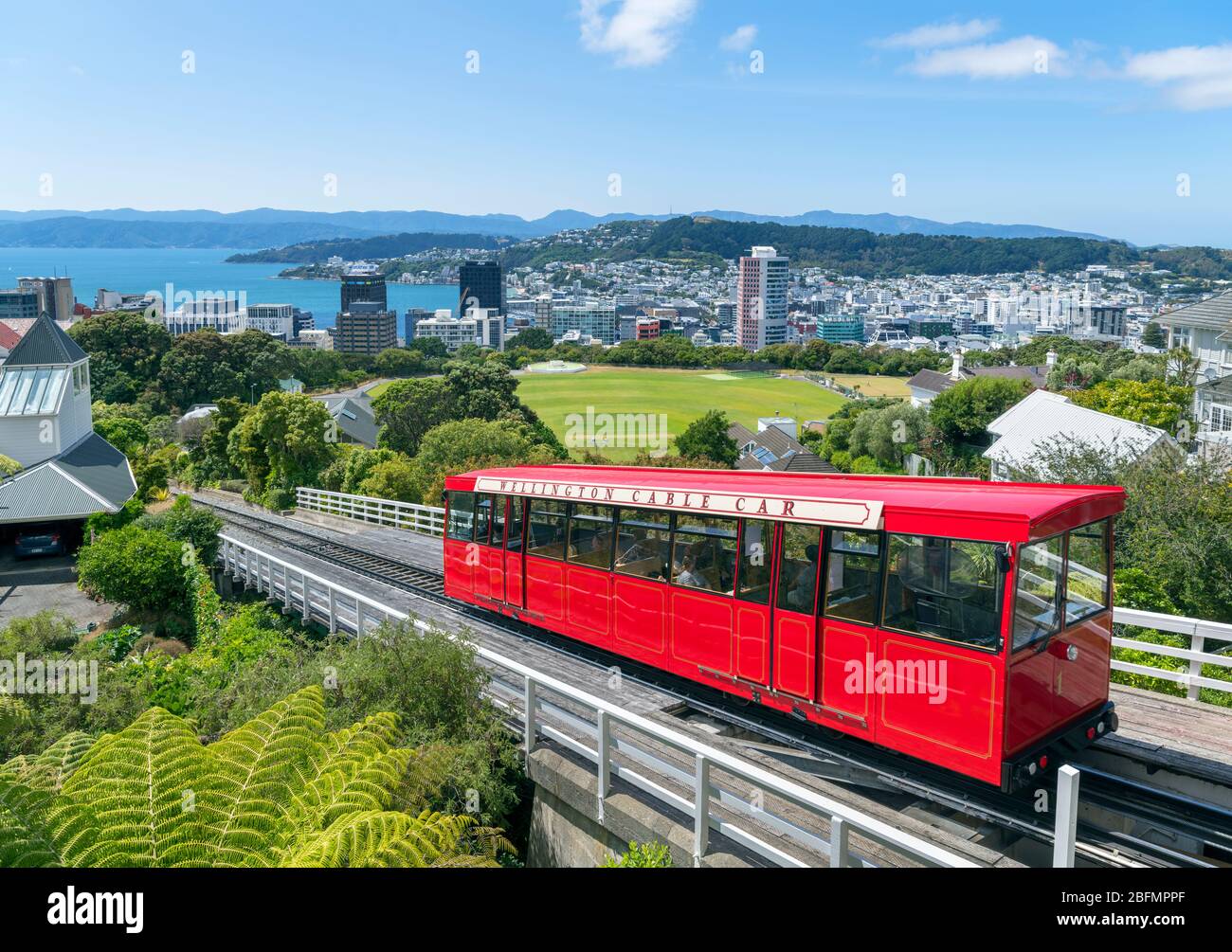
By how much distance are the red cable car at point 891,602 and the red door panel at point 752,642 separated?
18mm

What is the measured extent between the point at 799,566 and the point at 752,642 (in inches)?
42.8

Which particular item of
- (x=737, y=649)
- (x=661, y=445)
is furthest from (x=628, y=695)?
(x=661, y=445)

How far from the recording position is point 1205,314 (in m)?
50.2

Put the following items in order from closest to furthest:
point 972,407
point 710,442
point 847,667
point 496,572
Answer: point 847,667
point 496,572
point 972,407
point 710,442

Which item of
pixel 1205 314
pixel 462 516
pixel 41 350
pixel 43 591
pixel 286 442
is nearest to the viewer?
pixel 462 516

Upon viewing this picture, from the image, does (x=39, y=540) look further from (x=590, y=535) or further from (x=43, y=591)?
(x=590, y=535)

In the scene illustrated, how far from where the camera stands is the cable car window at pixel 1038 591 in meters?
8.13

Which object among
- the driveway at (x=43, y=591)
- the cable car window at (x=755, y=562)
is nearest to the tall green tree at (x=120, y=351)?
the driveway at (x=43, y=591)

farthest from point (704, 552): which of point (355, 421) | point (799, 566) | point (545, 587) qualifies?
point (355, 421)

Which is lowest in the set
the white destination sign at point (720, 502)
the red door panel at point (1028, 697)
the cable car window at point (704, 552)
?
the red door panel at point (1028, 697)

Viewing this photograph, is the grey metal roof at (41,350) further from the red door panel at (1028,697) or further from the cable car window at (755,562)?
the red door panel at (1028,697)

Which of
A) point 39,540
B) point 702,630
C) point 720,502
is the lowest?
point 39,540

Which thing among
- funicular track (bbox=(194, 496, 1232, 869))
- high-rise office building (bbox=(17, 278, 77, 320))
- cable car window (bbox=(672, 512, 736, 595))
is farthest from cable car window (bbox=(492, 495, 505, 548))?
high-rise office building (bbox=(17, 278, 77, 320))

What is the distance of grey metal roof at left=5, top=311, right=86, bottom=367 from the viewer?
43094mm
